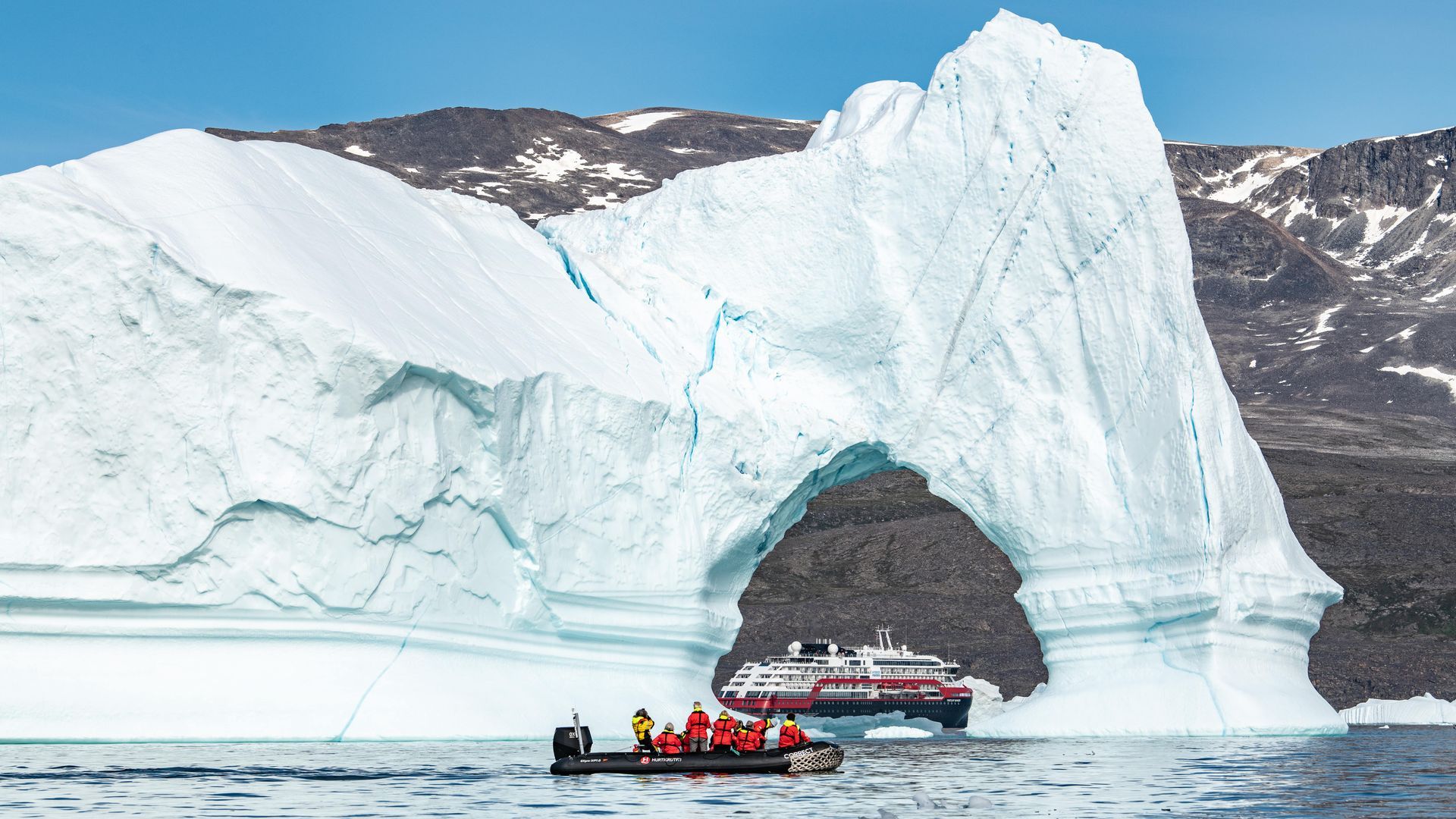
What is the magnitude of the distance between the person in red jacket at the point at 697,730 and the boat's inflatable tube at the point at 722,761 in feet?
1.43

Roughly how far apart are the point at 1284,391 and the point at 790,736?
125 m

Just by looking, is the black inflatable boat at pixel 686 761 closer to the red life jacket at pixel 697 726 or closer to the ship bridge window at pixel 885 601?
the red life jacket at pixel 697 726

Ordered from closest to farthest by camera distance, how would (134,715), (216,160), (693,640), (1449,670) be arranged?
(134,715) < (216,160) < (693,640) < (1449,670)

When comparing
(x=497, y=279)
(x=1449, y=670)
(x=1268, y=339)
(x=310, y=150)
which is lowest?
(x=1449, y=670)

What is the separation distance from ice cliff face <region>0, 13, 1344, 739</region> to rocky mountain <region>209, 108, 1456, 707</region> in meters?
34.6

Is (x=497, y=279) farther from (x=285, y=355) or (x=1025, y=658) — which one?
(x=1025, y=658)

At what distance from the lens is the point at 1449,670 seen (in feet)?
185

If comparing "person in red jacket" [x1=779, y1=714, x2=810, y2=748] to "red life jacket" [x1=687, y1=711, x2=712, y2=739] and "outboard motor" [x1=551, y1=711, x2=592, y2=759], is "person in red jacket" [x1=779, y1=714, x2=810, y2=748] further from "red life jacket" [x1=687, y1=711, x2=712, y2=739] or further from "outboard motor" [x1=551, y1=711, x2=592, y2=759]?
"outboard motor" [x1=551, y1=711, x2=592, y2=759]

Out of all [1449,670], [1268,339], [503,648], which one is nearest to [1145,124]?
[503,648]

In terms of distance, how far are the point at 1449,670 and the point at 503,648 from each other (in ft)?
147

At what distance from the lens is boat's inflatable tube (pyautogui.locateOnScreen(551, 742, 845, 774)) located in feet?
60.6

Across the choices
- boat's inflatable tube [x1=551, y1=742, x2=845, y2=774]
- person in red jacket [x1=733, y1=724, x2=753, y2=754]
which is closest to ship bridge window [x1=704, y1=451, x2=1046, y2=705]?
person in red jacket [x1=733, y1=724, x2=753, y2=754]

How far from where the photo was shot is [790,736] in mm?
19625

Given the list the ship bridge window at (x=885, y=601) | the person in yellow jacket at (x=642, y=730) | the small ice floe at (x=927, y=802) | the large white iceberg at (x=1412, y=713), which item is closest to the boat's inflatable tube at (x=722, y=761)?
the person in yellow jacket at (x=642, y=730)
